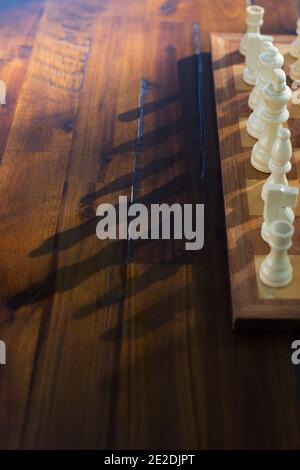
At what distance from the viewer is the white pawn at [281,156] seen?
1.05 metres

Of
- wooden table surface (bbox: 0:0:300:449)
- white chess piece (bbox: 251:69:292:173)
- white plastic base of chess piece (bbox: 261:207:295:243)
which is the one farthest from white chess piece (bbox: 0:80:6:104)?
white plastic base of chess piece (bbox: 261:207:295:243)

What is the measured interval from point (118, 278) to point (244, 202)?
272 mm

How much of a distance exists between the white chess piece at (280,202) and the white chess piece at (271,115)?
208 mm

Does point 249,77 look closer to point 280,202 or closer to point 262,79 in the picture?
point 262,79

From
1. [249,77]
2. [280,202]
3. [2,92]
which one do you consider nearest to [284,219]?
[280,202]

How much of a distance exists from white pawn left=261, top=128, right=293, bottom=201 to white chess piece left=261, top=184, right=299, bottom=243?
0.28 feet

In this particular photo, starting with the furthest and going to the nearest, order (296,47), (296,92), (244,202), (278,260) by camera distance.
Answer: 1. (296,47)
2. (296,92)
3. (244,202)
4. (278,260)

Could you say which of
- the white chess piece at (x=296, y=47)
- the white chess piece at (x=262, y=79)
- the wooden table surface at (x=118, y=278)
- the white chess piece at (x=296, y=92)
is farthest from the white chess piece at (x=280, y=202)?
the white chess piece at (x=296, y=47)

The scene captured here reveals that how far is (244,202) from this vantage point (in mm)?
1144

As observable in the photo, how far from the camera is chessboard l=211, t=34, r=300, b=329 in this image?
974 millimetres

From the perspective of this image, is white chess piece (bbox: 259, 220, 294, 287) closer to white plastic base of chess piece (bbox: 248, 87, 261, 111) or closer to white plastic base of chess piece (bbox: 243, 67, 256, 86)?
white plastic base of chess piece (bbox: 248, 87, 261, 111)

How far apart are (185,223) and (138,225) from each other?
0.09 metres
